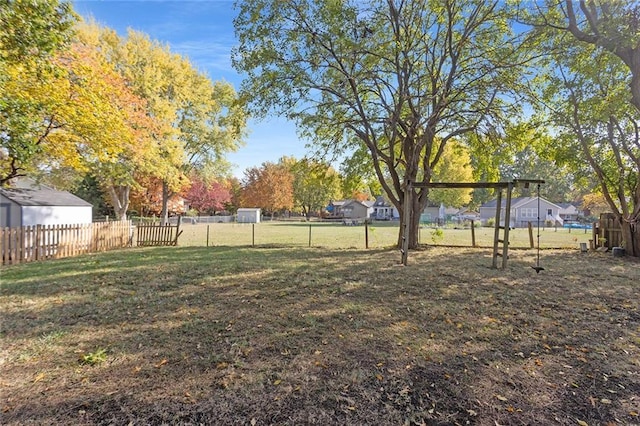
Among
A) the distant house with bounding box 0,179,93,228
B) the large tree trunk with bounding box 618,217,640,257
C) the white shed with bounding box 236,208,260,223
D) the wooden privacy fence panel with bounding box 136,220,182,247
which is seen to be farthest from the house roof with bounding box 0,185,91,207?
the large tree trunk with bounding box 618,217,640,257

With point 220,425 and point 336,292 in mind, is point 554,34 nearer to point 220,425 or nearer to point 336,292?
point 336,292

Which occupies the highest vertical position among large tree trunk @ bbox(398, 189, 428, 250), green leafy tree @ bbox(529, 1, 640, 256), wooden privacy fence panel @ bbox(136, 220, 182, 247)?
green leafy tree @ bbox(529, 1, 640, 256)

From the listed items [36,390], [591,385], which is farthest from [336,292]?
[36,390]

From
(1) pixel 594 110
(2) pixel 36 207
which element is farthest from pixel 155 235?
(1) pixel 594 110

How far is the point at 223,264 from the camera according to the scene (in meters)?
8.84

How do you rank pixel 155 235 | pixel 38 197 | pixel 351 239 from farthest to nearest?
pixel 351 239, pixel 38 197, pixel 155 235

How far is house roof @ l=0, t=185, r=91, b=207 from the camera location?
15477 mm

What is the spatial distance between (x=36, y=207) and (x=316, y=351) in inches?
756

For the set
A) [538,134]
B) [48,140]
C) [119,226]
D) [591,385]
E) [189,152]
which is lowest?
[591,385]

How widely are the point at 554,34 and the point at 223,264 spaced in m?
11.9

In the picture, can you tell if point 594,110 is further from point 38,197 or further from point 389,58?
point 38,197

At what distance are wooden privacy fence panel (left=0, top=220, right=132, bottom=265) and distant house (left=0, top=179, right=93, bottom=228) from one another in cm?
468

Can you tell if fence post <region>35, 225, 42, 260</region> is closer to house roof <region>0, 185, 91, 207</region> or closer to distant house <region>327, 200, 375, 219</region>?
house roof <region>0, 185, 91, 207</region>

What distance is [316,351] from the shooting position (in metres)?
3.55
